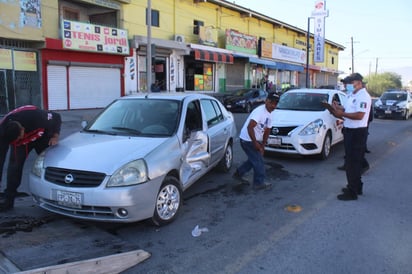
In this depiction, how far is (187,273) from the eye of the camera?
3359 millimetres

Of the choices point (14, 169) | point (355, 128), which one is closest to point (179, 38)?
point (355, 128)

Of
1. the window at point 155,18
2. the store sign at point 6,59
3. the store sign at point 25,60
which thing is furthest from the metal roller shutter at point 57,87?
the window at point 155,18

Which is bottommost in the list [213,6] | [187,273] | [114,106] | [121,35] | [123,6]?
[187,273]

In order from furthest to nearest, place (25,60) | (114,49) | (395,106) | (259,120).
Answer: (114,49) < (395,106) < (25,60) < (259,120)

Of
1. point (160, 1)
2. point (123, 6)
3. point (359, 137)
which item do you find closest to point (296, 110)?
point (359, 137)

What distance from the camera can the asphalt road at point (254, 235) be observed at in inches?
139

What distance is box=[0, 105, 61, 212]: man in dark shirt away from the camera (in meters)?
4.56

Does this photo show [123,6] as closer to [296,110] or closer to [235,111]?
[235,111]

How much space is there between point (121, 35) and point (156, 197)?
59.4 feet

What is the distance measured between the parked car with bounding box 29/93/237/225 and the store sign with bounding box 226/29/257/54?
23873 mm

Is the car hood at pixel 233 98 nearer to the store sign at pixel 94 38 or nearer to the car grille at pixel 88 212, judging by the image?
the store sign at pixel 94 38

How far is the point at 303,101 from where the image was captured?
938 cm

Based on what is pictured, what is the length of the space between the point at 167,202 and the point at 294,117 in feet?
16.0

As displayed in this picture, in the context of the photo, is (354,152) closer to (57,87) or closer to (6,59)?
(6,59)
